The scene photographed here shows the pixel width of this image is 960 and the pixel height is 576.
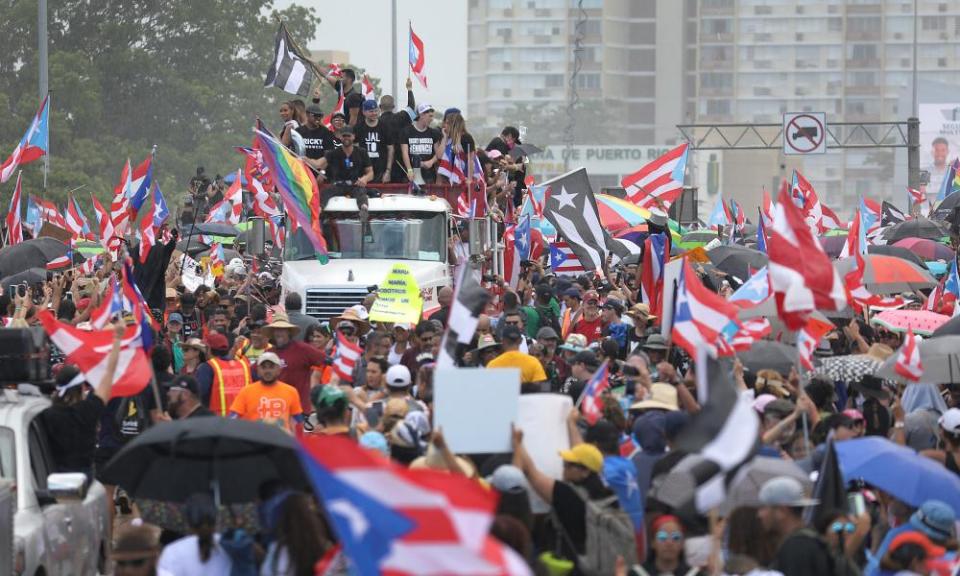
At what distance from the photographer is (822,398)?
12352 mm

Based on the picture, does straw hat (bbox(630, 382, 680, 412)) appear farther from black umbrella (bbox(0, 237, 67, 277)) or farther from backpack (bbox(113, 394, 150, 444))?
black umbrella (bbox(0, 237, 67, 277))

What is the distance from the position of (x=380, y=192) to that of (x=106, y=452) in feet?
30.1

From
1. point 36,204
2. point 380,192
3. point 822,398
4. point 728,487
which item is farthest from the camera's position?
point 36,204

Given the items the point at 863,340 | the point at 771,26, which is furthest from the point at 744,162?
the point at 863,340

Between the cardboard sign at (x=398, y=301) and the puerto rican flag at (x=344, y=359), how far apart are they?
8.60 ft

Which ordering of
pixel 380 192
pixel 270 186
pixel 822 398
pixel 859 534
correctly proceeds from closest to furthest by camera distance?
pixel 859 534 < pixel 822 398 < pixel 380 192 < pixel 270 186

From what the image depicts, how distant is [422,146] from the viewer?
72.6 feet

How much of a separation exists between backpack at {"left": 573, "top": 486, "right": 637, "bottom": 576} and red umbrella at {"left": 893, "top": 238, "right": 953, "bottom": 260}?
19671mm

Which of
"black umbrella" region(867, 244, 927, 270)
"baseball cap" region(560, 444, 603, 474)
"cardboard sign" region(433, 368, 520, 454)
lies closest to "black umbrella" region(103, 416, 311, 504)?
"cardboard sign" region(433, 368, 520, 454)

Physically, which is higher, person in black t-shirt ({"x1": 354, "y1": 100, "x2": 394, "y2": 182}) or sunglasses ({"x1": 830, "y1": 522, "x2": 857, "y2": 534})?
person in black t-shirt ({"x1": 354, "y1": 100, "x2": 394, "y2": 182})

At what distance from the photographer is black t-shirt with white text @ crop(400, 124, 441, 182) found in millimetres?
21969

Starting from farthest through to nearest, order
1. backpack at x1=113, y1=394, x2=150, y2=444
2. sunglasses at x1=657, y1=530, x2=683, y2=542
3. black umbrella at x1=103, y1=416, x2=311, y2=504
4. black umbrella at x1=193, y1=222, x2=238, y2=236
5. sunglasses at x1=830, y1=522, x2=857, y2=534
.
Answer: black umbrella at x1=193, y1=222, x2=238, y2=236 → backpack at x1=113, y1=394, x2=150, y2=444 → black umbrella at x1=103, y1=416, x2=311, y2=504 → sunglasses at x1=830, y1=522, x2=857, y2=534 → sunglasses at x1=657, y1=530, x2=683, y2=542

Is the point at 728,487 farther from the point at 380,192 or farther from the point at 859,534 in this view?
the point at 380,192

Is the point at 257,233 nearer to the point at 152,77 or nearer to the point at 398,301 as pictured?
the point at 398,301
